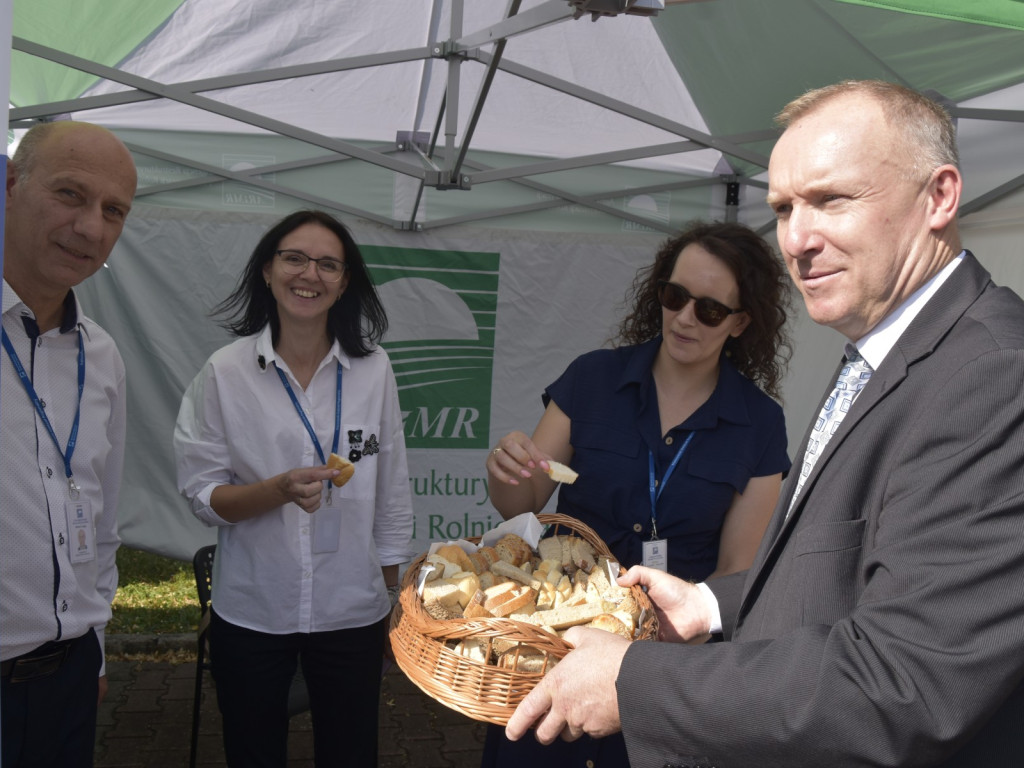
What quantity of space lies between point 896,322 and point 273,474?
79.8 inches

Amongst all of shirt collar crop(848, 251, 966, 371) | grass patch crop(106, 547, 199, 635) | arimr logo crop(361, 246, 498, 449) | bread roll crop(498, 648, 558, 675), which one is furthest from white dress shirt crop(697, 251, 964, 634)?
grass patch crop(106, 547, 199, 635)

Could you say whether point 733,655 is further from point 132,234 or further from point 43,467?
point 132,234

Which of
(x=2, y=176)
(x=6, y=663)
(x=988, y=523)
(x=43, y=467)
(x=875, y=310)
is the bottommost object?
(x=6, y=663)

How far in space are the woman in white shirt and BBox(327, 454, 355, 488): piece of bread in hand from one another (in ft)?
0.08

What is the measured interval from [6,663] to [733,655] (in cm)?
175

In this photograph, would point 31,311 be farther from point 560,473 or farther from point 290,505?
point 560,473

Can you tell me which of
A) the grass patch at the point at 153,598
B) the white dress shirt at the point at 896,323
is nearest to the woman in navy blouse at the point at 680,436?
the white dress shirt at the point at 896,323

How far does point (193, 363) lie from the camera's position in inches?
205

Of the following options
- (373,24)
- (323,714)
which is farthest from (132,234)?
(323,714)

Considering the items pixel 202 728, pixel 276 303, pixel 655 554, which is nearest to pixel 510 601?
pixel 655 554

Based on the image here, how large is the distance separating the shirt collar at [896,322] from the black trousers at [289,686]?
2.00 m

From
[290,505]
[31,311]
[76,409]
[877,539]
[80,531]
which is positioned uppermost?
[31,311]

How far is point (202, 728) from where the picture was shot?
14.6ft

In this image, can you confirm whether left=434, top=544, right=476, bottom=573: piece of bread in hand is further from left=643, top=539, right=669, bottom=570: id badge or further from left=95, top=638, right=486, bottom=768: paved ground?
left=95, top=638, right=486, bottom=768: paved ground
